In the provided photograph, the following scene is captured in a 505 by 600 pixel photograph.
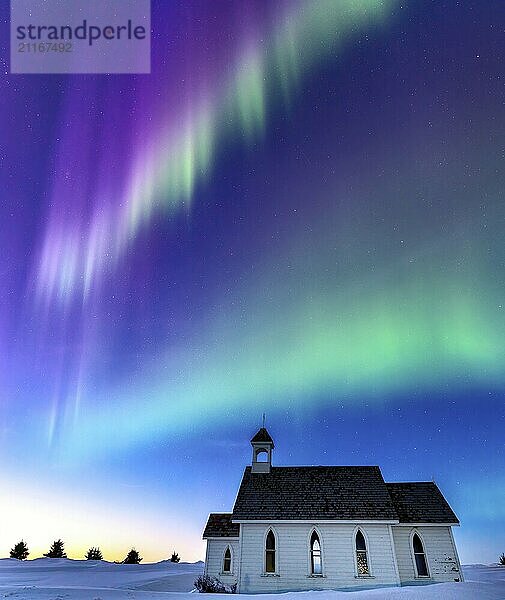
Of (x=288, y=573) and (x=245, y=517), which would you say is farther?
(x=245, y=517)

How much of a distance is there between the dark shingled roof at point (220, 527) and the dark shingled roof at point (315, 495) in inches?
103

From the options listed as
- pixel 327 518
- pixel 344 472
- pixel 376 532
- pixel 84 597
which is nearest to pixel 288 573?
pixel 327 518

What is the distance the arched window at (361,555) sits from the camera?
28.0m

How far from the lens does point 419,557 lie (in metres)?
29.3

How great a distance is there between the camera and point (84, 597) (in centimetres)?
1920

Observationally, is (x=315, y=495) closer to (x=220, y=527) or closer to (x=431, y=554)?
(x=220, y=527)

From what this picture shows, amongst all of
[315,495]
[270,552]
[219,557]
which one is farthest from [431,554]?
[219,557]

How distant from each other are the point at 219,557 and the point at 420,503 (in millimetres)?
15110

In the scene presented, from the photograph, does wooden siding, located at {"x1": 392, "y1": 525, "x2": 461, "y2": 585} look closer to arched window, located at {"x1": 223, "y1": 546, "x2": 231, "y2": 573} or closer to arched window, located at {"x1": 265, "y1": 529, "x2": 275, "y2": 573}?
arched window, located at {"x1": 265, "y1": 529, "x2": 275, "y2": 573}

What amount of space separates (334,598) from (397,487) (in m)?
20.3

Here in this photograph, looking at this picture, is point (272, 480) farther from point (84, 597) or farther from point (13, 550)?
point (13, 550)

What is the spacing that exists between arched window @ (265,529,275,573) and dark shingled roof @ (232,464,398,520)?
121 centimetres

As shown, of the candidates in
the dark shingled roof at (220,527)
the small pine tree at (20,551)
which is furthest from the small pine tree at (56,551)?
the dark shingled roof at (220,527)

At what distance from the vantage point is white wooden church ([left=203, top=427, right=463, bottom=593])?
28.1m
